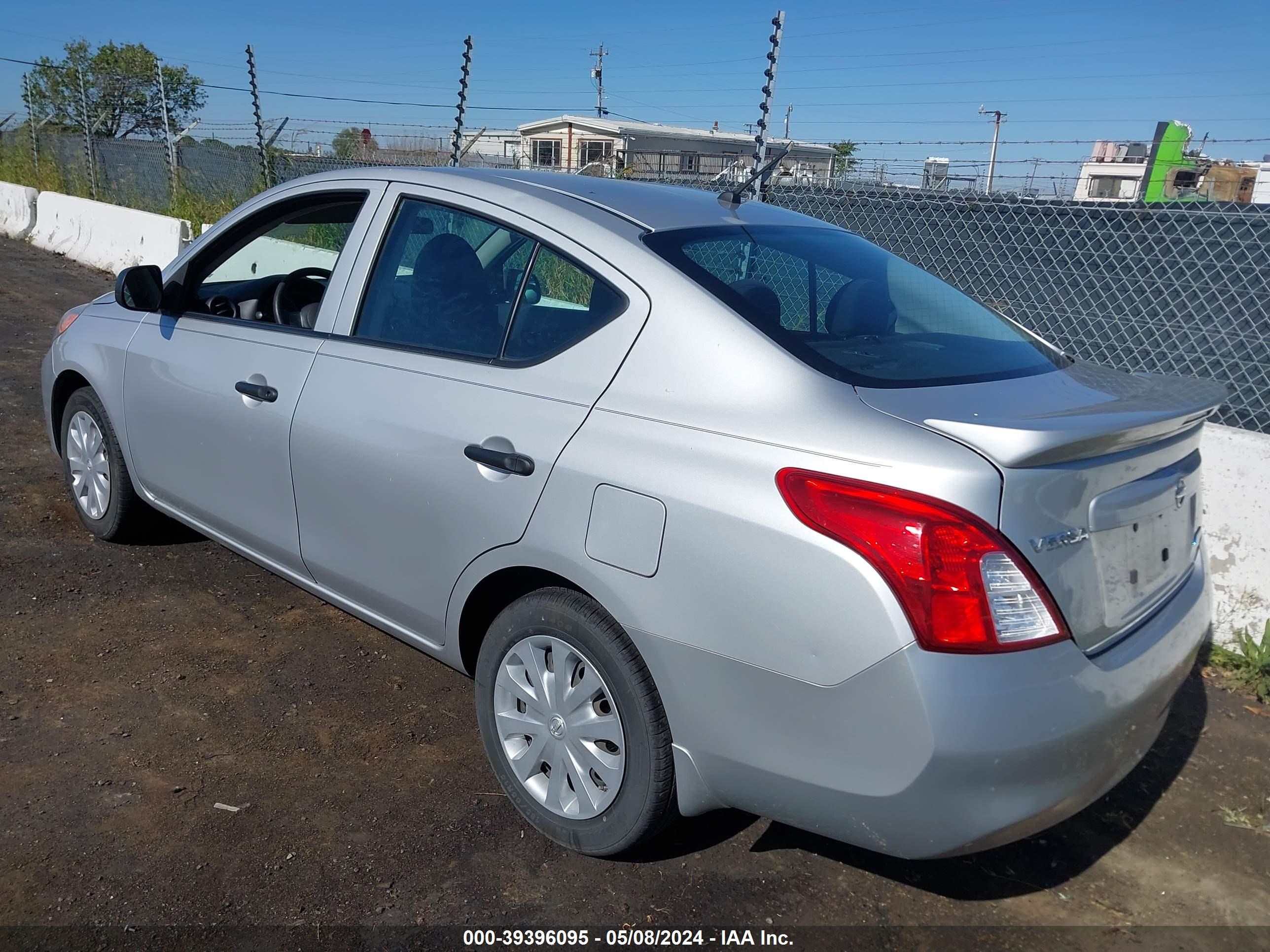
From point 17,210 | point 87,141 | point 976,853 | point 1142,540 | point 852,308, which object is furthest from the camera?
point 87,141

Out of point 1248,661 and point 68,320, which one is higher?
point 68,320

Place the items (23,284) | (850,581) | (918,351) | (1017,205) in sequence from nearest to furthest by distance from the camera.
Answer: (850,581) → (918,351) → (1017,205) → (23,284)

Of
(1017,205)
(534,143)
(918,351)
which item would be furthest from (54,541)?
(534,143)

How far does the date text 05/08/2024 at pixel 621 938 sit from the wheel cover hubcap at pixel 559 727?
30cm

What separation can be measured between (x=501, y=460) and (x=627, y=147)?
7.92 meters

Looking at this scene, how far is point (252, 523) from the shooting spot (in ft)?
11.7

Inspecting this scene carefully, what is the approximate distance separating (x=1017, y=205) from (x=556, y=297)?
199 inches

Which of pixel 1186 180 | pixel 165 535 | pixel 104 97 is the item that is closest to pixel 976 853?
pixel 165 535

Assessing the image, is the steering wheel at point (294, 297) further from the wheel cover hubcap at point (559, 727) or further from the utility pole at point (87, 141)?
the utility pole at point (87, 141)

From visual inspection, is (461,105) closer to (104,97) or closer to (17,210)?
(17,210)

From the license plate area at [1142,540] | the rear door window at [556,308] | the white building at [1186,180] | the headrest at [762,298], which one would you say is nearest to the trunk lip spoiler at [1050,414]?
the license plate area at [1142,540]

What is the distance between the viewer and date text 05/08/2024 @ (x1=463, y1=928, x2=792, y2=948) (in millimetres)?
2418

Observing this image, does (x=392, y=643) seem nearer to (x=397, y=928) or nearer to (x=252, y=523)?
(x=252, y=523)

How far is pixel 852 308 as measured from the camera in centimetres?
290
